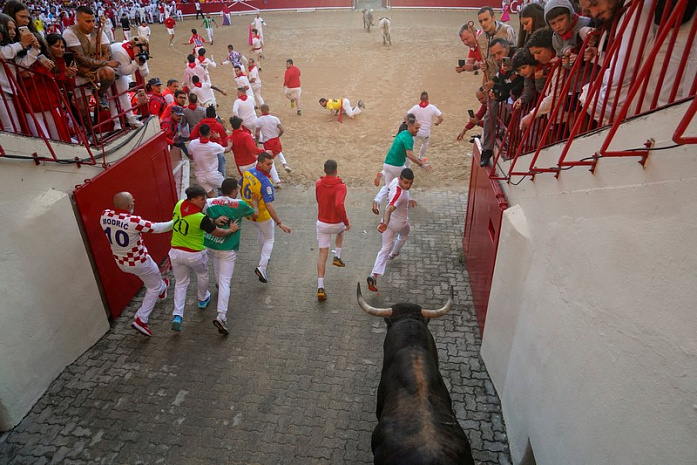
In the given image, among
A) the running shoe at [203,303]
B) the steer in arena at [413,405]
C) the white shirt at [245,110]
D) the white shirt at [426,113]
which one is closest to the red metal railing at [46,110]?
the running shoe at [203,303]

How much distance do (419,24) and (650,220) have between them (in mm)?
32260

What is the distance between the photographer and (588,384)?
3.10 metres

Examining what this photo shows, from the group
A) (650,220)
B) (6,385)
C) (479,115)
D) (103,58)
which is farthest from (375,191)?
(650,220)

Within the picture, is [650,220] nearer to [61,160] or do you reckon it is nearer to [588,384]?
[588,384]

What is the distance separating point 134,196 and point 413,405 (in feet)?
18.4

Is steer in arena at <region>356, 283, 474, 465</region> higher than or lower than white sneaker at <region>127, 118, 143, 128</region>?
lower

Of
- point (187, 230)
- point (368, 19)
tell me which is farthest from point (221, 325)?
point (368, 19)

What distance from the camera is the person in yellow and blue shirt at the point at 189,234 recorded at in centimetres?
603

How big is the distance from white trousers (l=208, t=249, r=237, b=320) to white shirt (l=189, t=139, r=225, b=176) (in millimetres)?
3169

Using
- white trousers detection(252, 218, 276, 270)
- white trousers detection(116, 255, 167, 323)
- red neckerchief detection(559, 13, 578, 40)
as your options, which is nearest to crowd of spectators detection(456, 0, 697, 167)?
red neckerchief detection(559, 13, 578, 40)

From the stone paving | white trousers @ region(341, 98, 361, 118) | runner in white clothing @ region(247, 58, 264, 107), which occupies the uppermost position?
runner in white clothing @ region(247, 58, 264, 107)

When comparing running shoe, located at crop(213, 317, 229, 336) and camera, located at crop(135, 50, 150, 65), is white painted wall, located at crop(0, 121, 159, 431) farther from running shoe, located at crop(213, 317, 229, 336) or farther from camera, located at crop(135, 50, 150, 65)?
camera, located at crop(135, 50, 150, 65)

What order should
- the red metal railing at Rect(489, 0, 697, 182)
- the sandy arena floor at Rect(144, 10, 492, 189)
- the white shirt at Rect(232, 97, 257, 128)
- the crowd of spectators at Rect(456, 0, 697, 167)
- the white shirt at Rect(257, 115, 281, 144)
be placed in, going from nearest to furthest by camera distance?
the red metal railing at Rect(489, 0, 697, 182)
the crowd of spectators at Rect(456, 0, 697, 167)
the white shirt at Rect(257, 115, 281, 144)
the white shirt at Rect(232, 97, 257, 128)
the sandy arena floor at Rect(144, 10, 492, 189)

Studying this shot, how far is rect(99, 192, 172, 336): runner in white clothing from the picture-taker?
595cm
